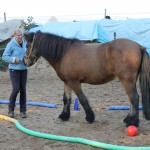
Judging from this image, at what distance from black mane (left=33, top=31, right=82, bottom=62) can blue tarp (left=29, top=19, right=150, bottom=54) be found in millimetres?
8508

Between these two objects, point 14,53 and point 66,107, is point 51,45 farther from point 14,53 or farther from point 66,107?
point 66,107

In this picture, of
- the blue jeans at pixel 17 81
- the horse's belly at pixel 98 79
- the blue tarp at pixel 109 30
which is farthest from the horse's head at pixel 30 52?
the blue tarp at pixel 109 30

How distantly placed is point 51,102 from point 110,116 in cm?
213

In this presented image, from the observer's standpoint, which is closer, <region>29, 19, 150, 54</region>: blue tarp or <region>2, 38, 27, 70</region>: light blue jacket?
<region>2, 38, 27, 70</region>: light blue jacket

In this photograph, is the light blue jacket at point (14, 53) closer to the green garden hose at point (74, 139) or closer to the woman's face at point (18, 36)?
the woman's face at point (18, 36)

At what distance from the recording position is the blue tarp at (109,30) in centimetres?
1524

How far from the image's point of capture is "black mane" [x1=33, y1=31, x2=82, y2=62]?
21.2 feet

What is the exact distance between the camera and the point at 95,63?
6.05 m

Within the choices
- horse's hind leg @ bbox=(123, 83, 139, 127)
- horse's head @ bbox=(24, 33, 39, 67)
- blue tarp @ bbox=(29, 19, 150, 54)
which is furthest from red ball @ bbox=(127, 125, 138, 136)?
blue tarp @ bbox=(29, 19, 150, 54)

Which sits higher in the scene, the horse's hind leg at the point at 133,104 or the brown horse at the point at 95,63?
the brown horse at the point at 95,63

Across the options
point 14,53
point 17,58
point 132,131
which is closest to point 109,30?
point 14,53

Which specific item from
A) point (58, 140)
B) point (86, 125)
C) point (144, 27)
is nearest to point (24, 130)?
point (58, 140)

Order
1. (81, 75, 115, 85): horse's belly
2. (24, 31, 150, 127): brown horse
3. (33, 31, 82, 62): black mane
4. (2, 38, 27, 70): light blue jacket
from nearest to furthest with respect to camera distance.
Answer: (24, 31, 150, 127): brown horse < (81, 75, 115, 85): horse's belly < (33, 31, 82, 62): black mane < (2, 38, 27, 70): light blue jacket

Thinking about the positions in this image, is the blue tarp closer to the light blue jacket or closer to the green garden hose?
the light blue jacket
